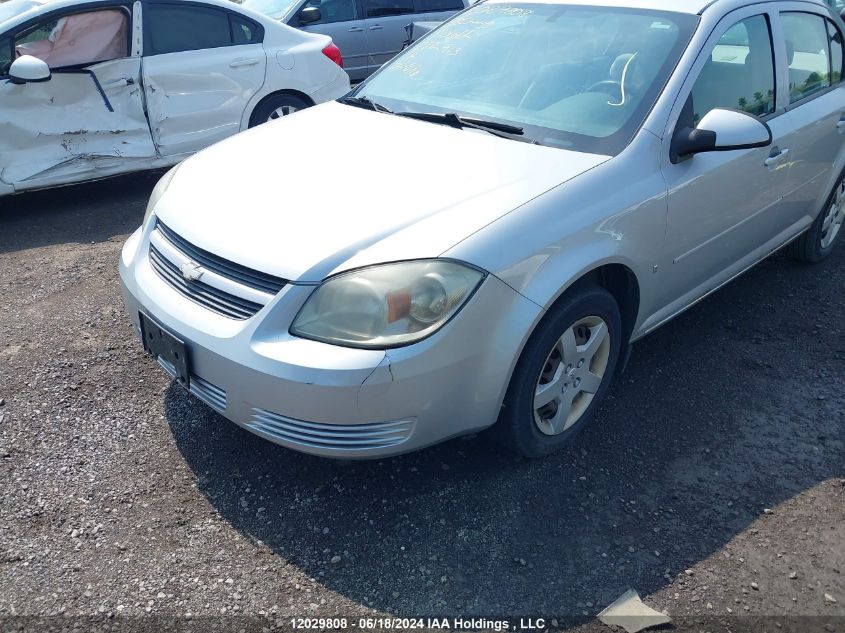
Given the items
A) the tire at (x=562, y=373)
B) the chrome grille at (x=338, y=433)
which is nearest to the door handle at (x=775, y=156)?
the tire at (x=562, y=373)

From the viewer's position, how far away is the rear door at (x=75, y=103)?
17.5 feet

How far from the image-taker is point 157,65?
5.84 m

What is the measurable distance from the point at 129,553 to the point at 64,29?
14.5 ft

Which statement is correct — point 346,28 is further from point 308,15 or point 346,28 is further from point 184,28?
point 184,28

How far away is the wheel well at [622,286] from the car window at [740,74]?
0.74 meters

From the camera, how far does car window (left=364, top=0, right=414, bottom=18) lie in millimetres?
9289

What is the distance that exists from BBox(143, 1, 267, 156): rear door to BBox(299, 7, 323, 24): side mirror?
7.60ft

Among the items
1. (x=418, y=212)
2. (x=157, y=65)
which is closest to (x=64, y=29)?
(x=157, y=65)

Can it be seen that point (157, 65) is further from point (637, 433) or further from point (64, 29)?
point (637, 433)

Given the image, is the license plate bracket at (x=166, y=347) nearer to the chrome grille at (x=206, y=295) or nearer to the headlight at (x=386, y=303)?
the chrome grille at (x=206, y=295)

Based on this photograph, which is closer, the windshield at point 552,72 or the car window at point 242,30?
the windshield at point 552,72

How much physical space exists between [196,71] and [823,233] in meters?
4.67

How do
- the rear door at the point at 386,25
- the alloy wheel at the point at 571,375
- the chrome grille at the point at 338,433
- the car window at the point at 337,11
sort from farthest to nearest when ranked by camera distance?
the rear door at the point at 386,25 < the car window at the point at 337,11 < the alloy wheel at the point at 571,375 < the chrome grille at the point at 338,433

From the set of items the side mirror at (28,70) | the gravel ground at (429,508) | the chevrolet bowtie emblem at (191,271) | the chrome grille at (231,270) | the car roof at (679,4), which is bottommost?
the gravel ground at (429,508)
